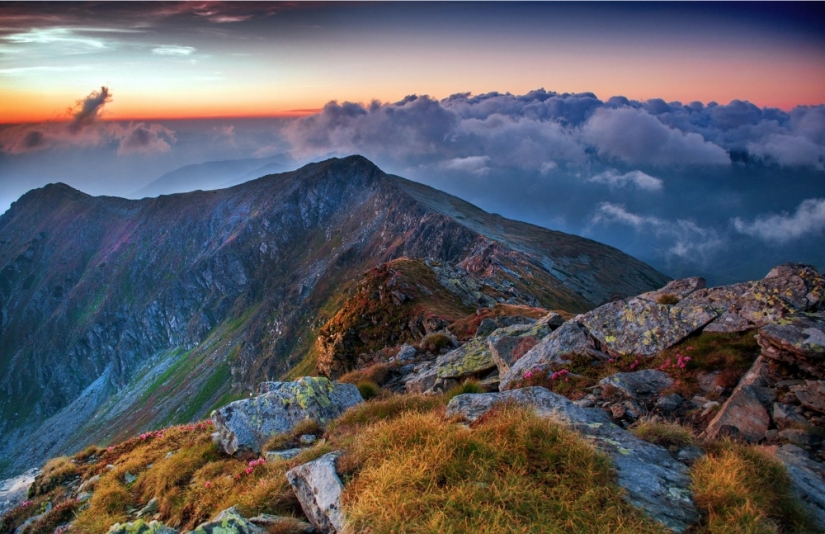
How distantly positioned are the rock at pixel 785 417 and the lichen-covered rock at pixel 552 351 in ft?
20.8

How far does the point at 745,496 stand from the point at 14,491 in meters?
24.3

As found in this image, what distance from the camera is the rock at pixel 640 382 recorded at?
1361cm

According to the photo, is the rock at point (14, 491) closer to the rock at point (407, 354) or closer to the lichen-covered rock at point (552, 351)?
the rock at point (407, 354)

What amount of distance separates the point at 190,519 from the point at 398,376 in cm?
1535

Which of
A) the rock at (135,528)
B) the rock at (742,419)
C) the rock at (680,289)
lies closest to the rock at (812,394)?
the rock at (742,419)

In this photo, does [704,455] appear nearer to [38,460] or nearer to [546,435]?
[546,435]

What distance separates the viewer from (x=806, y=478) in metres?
8.52

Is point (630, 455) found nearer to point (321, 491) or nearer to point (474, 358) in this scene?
point (321, 491)

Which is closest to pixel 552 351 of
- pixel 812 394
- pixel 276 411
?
pixel 812 394

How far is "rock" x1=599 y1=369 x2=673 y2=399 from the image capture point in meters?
13.6

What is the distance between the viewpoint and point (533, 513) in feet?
22.3

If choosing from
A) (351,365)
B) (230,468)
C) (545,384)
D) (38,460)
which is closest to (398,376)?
(545,384)

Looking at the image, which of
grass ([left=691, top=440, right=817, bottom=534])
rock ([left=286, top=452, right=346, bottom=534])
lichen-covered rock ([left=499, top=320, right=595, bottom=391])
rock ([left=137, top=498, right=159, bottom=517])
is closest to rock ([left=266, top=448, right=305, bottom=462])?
rock ([left=137, top=498, right=159, bottom=517])

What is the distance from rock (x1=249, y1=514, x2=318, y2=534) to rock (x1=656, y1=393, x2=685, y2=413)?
34.0ft
